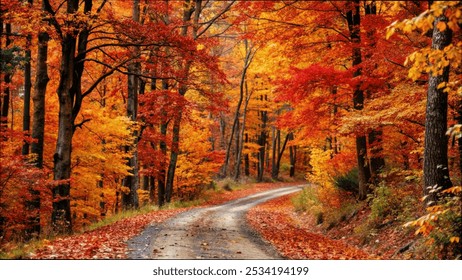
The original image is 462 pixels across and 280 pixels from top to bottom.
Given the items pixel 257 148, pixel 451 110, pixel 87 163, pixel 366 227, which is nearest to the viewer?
pixel 451 110

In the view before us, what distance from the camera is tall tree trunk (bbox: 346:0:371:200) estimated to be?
36.2ft

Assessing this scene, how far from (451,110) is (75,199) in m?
14.0

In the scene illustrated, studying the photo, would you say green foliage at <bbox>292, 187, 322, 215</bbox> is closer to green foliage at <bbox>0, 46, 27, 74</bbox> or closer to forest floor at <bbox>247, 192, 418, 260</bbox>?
forest floor at <bbox>247, 192, 418, 260</bbox>

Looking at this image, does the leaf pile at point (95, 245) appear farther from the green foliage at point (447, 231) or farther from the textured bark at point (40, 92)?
the green foliage at point (447, 231)

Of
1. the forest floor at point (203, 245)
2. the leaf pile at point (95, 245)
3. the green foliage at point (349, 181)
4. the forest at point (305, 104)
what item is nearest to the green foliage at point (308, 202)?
the forest at point (305, 104)

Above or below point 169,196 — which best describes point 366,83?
above

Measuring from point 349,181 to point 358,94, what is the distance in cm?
328

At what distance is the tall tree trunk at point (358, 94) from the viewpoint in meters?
11.0

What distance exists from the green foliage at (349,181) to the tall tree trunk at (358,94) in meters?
0.69

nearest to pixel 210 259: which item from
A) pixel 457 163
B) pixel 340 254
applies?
pixel 340 254

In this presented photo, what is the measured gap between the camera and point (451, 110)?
911 cm

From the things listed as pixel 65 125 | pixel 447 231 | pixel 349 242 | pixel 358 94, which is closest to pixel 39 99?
pixel 65 125
